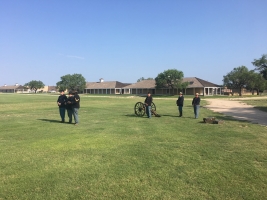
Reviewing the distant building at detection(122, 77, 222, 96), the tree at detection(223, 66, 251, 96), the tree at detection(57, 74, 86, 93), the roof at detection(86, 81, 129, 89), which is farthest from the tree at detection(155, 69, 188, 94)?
the tree at detection(57, 74, 86, 93)

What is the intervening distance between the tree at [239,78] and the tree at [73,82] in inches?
2219

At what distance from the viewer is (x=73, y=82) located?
9569 cm

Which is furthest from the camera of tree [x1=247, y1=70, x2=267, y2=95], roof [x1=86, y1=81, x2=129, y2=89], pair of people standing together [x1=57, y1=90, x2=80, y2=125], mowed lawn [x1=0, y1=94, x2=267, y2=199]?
roof [x1=86, y1=81, x2=129, y2=89]

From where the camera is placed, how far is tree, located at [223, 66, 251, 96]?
2612 inches

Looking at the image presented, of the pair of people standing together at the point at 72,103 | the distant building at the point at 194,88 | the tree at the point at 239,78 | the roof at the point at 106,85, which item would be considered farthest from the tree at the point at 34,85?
the pair of people standing together at the point at 72,103

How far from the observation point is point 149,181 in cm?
440

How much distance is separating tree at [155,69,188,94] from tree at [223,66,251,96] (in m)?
16.3

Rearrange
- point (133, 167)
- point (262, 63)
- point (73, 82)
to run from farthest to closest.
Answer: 1. point (73, 82)
2. point (262, 63)
3. point (133, 167)

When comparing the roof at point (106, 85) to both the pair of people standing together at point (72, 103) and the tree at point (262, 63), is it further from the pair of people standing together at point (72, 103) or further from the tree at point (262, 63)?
the pair of people standing together at point (72, 103)

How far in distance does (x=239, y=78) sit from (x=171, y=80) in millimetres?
20508

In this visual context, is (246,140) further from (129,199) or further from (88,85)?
(88,85)

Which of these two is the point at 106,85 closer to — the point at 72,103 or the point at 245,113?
the point at 245,113

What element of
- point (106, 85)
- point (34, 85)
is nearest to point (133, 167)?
point (106, 85)

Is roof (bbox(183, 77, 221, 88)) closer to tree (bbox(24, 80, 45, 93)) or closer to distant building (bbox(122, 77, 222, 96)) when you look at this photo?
distant building (bbox(122, 77, 222, 96))
